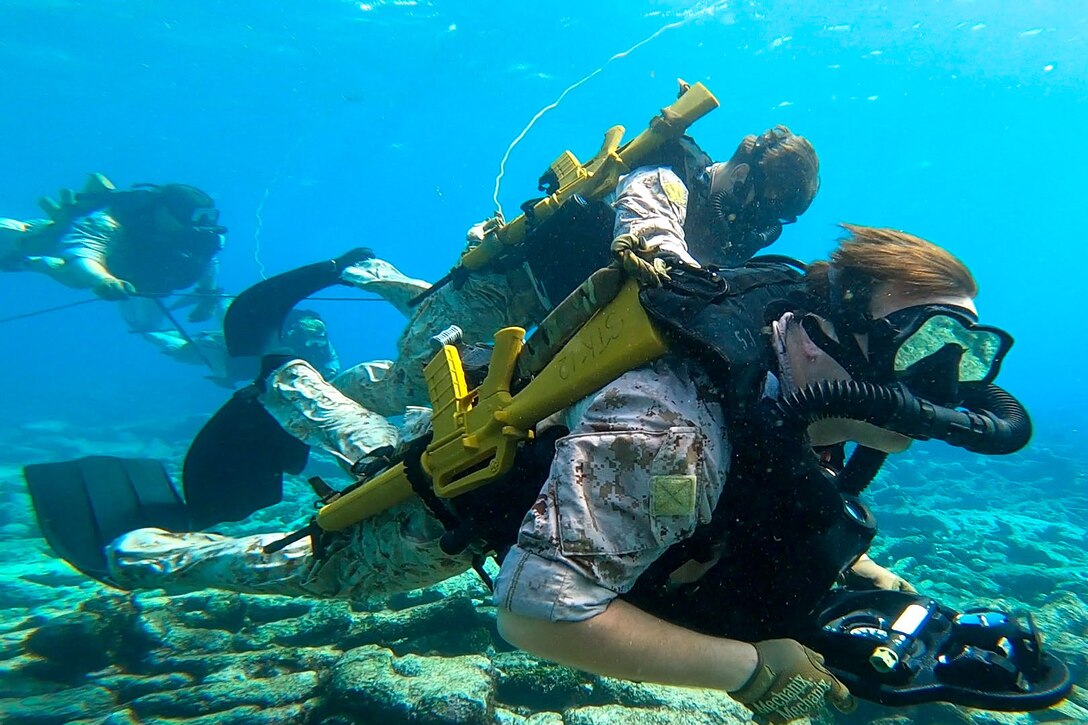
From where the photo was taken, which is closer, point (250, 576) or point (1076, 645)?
point (250, 576)

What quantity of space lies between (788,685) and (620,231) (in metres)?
2.69

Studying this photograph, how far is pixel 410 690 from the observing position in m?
3.49

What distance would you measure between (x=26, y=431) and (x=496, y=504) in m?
29.0

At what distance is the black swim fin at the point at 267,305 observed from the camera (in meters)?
5.43

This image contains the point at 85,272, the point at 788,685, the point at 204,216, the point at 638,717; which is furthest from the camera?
the point at 204,216

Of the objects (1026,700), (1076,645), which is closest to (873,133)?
(1076,645)

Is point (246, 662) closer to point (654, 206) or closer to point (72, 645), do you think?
point (72, 645)

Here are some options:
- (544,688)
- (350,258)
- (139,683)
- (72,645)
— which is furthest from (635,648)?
(72,645)

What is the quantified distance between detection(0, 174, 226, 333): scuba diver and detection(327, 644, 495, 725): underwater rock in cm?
872

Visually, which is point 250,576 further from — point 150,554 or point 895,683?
point 895,683

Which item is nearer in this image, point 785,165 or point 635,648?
point 635,648

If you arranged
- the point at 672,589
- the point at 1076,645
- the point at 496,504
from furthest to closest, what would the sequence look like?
the point at 1076,645
the point at 496,504
the point at 672,589

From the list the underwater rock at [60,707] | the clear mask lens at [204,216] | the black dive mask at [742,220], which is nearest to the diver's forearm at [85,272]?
the clear mask lens at [204,216]

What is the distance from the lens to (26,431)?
22094 millimetres
